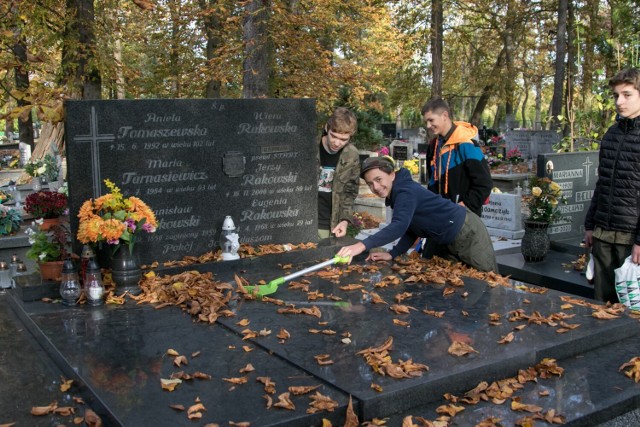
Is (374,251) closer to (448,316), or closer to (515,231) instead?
(448,316)

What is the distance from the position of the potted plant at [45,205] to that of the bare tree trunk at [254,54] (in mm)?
6431

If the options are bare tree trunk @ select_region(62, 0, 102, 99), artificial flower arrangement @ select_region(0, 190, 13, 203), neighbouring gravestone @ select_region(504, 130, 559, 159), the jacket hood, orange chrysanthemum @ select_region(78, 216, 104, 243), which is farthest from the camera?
neighbouring gravestone @ select_region(504, 130, 559, 159)

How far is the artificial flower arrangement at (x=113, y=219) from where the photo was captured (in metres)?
4.59

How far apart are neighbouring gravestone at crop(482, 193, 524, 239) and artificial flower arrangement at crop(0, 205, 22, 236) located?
20.7 ft

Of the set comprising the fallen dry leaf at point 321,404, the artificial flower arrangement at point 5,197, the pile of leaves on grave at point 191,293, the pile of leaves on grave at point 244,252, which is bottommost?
the fallen dry leaf at point 321,404

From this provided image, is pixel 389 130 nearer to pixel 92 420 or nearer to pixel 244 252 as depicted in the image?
pixel 244 252

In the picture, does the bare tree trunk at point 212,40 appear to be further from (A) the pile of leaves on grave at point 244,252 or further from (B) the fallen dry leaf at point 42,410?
(B) the fallen dry leaf at point 42,410

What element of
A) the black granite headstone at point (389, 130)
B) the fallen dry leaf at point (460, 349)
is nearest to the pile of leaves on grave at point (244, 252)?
the fallen dry leaf at point (460, 349)

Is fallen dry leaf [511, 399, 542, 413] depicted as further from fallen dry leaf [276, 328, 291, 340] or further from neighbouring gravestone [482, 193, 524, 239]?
neighbouring gravestone [482, 193, 524, 239]

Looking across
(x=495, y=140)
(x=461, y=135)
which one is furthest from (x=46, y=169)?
(x=495, y=140)

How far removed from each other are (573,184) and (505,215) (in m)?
1.35

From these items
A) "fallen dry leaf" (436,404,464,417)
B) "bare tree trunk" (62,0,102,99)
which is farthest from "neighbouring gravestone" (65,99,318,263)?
"bare tree trunk" (62,0,102,99)

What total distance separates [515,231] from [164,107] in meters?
5.94

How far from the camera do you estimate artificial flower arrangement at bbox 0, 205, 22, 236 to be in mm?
8188
